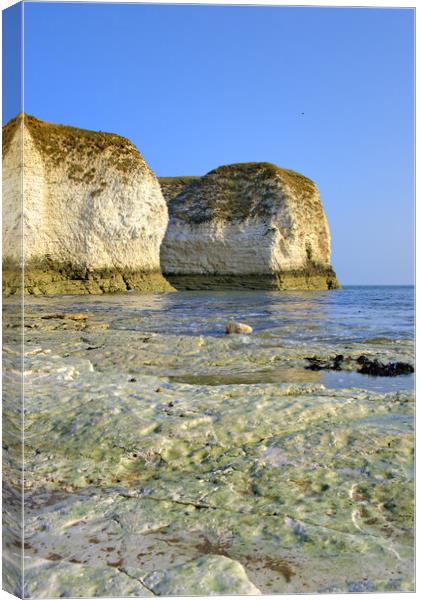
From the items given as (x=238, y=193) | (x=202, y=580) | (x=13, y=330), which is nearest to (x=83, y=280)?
(x=238, y=193)

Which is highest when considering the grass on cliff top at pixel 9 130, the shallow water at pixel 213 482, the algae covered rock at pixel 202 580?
the grass on cliff top at pixel 9 130

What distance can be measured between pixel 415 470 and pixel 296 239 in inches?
1641

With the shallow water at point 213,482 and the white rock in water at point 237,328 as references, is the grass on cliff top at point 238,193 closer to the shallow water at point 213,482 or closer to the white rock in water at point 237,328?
the white rock in water at point 237,328

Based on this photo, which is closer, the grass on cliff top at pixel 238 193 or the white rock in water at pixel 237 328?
the white rock in water at pixel 237 328

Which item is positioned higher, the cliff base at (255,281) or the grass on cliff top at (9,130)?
the grass on cliff top at (9,130)

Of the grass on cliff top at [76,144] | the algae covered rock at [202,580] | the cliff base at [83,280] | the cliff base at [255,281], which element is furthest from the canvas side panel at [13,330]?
the cliff base at [255,281]

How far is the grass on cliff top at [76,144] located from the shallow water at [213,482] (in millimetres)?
24681

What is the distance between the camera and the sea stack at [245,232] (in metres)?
43.3

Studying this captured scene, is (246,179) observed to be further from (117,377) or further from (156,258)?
(117,377)

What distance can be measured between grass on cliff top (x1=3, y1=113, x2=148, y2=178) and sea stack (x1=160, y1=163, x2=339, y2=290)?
1390 cm

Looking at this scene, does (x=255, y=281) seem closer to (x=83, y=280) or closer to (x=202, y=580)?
(x=83, y=280)

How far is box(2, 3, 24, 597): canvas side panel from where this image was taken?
234 cm

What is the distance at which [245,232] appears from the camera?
1724 inches

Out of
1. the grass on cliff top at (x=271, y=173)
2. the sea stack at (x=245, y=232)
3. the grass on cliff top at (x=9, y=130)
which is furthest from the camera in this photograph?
the grass on cliff top at (x=271, y=173)
